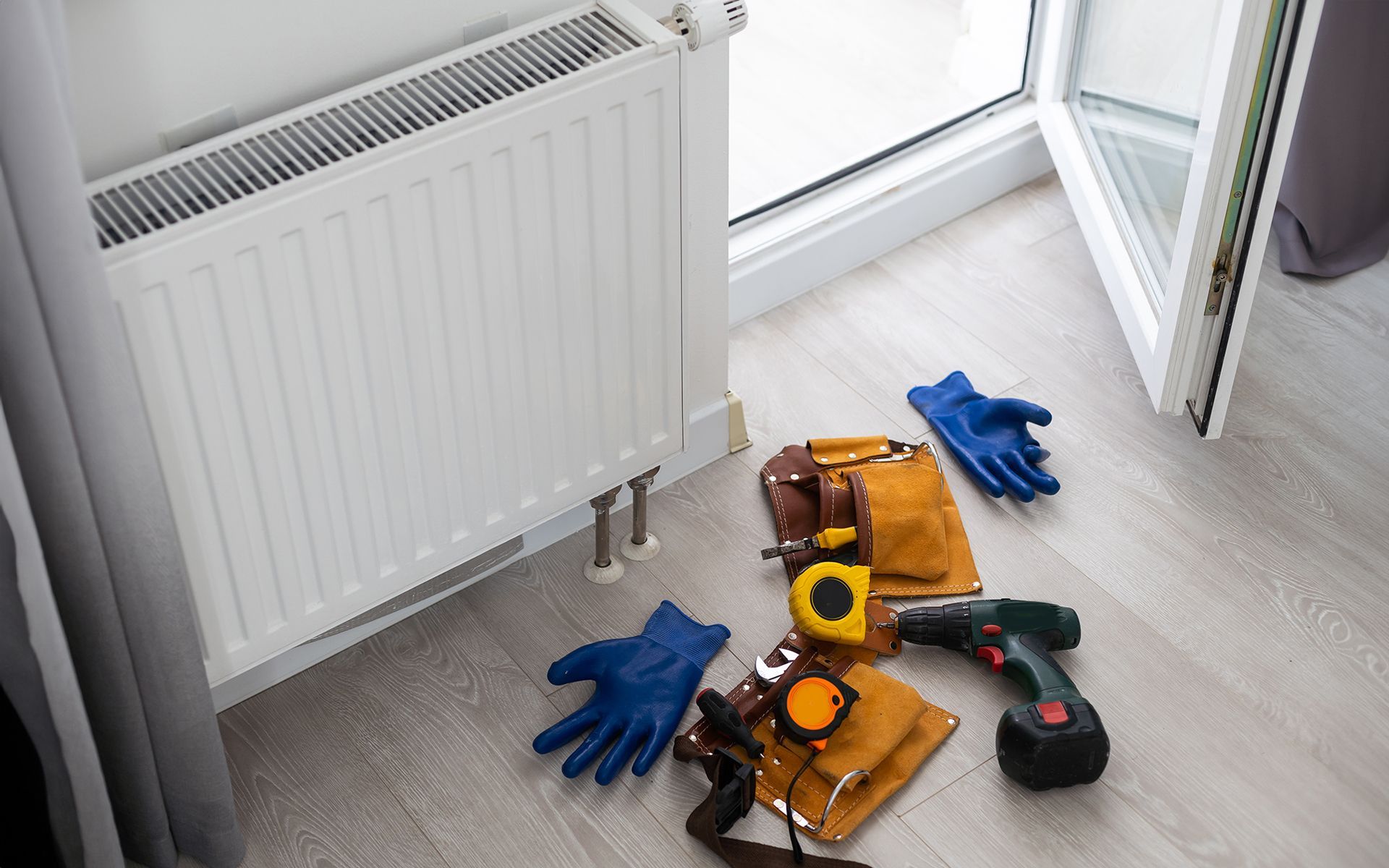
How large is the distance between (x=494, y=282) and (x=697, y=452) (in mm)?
630

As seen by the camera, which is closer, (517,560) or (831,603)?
(831,603)

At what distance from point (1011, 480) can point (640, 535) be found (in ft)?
1.77

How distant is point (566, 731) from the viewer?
1.56 meters

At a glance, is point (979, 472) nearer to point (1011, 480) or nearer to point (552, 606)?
point (1011, 480)

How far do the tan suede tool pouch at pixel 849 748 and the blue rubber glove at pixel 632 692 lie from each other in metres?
0.04

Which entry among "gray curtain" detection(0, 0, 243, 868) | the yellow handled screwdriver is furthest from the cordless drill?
"gray curtain" detection(0, 0, 243, 868)

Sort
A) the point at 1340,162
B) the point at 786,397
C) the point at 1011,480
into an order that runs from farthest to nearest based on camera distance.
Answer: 1. the point at 1340,162
2. the point at 786,397
3. the point at 1011,480

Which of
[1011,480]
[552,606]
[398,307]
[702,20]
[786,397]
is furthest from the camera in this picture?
[786,397]

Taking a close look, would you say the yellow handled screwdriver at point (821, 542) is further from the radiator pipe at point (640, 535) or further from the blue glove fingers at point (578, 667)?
the blue glove fingers at point (578, 667)

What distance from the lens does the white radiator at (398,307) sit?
3.89 feet

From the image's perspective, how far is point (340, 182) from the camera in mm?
1199

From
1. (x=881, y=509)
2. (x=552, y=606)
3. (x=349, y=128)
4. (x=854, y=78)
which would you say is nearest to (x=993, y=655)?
(x=881, y=509)

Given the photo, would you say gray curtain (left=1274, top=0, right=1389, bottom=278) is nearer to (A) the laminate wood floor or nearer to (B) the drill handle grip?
(A) the laminate wood floor

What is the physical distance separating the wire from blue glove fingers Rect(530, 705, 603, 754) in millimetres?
252
